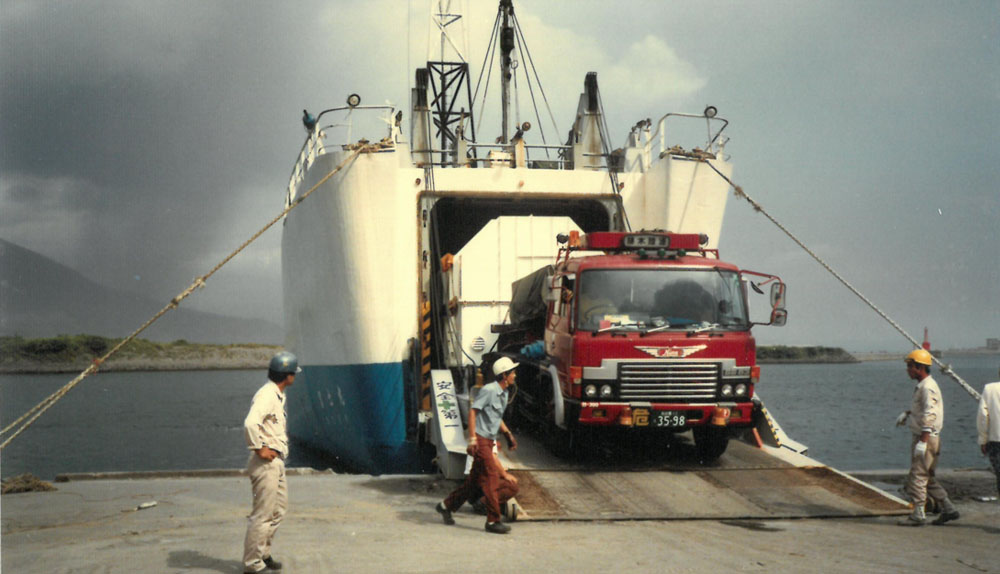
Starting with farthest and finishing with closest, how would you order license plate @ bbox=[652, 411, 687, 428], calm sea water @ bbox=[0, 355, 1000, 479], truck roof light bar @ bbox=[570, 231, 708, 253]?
calm sea water @ bbox=[0, 355, 1000, 479], truck roof light bar @ bbox=[570, 231, 708, 253], license plate @ bbox=[652, 411, 687, 428]

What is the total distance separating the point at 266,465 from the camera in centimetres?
573

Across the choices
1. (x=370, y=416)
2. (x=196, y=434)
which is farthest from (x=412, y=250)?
(x=196, y=434)

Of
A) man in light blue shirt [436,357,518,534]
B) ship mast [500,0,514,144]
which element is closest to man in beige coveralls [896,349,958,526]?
man in light blue shirt [436,357,518,534]

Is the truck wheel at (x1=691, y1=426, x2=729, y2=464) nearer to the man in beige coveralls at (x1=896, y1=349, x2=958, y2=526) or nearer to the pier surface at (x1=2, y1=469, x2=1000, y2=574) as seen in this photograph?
the pier surface at (x1=2, y1=469, x2=1000, y2=574)

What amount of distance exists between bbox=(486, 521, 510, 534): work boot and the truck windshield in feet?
10.0

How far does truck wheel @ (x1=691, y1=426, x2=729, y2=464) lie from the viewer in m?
10.1

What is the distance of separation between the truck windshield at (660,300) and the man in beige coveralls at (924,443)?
2240 millimetres

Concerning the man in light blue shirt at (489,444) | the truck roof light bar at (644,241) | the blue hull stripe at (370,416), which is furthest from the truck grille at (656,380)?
the blue hull stripe at (370,416)

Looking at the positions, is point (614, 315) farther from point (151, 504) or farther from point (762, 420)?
point (151, 504)

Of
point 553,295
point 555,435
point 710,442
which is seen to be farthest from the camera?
point 555,435

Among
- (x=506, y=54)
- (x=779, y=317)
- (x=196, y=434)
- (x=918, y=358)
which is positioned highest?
(x=506, y=54)

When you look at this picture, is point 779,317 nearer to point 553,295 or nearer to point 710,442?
point 710,442

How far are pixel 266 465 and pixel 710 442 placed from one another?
248 inches

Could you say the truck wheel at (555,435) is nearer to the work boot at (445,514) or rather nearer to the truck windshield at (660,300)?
the truck windshield at (660,300)
